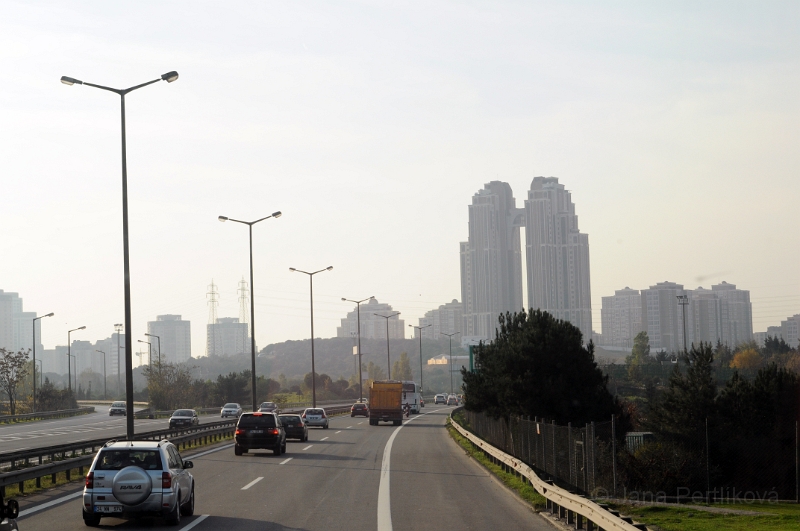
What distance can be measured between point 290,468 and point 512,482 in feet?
24.4

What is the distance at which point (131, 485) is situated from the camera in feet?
46.9

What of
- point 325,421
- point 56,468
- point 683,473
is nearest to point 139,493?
point 56,468

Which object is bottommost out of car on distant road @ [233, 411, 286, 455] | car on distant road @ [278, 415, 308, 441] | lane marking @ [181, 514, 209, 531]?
car on distant road @ [278, 415, 308, 441]

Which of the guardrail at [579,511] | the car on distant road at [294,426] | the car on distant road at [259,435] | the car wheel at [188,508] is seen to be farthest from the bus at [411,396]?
the car wheel at [188,508]

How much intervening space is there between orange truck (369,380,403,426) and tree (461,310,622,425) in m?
24.8

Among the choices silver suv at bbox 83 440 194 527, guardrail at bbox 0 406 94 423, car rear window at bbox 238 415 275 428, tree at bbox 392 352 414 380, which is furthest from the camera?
tree at bbox 392 352 414 380

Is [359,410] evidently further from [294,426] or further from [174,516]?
[174,516]

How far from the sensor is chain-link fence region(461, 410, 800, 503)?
75.9 feet

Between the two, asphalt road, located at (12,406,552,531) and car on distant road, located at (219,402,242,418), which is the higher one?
asphalt road, located at (12,406,552,531)

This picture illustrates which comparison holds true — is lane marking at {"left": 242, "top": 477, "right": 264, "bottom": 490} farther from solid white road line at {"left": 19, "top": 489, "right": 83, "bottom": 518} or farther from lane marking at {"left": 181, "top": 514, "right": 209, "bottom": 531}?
lane marking at {"left": 181, "top": 514, "right": 209, "bottom": 531}

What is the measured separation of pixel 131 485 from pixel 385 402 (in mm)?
47779

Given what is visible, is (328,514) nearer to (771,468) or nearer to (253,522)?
(253,522)

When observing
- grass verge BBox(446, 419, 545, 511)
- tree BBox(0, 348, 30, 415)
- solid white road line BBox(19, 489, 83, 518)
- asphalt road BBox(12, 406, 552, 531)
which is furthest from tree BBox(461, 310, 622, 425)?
tree BBox(0, 348, 30, 415)

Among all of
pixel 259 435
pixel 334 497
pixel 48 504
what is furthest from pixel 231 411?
pixel 334 497
